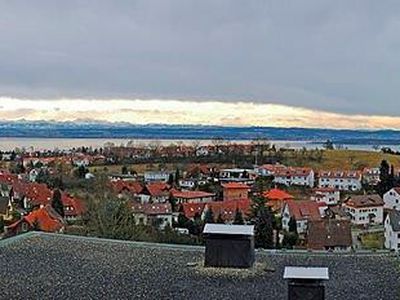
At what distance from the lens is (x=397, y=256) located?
999 cm

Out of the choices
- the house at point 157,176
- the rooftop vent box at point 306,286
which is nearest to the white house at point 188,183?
the house at point 157,176

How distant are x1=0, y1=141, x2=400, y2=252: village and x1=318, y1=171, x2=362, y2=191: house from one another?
0.33 feet

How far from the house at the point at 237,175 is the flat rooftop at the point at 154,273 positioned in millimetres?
52585

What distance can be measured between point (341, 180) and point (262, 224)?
3495 centimetres

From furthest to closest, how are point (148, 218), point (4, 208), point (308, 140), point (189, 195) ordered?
point (308, 140) → point (189, 195) → point (4, 208) → point (148, 218)

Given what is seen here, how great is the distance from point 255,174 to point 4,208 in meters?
34.8

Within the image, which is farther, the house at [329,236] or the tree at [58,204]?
the tree at [58,204]

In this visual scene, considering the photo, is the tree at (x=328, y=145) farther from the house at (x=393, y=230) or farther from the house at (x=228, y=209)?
the house at (x=393, y=230)

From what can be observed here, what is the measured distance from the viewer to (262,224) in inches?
1222

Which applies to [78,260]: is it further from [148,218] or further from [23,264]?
[148,218]

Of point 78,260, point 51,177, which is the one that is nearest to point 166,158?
point 51,177

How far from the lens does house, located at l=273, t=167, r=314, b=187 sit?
65000 mm

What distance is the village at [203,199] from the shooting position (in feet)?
92.2

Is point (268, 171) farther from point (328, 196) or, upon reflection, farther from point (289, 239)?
point (289, 239)
